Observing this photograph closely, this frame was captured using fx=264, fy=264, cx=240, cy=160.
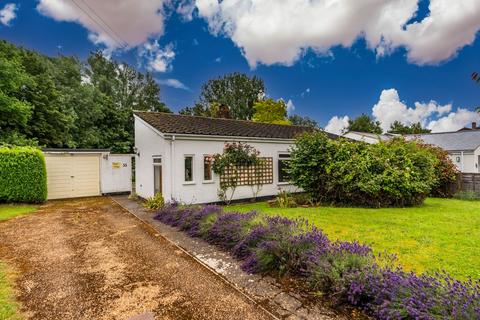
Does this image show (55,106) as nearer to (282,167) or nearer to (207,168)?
(207,168)

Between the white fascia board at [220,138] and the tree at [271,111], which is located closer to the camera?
the white fascia board at [220,138]

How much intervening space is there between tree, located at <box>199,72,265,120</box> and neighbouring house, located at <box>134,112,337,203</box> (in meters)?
28.3

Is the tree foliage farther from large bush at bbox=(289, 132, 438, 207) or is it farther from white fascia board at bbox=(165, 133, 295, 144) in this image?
large bush at bbox=(289, 132, 438, 207)

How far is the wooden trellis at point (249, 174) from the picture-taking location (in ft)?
41.3

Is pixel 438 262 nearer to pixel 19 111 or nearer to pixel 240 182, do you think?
pixel 240 182

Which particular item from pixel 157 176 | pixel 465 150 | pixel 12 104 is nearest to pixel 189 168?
pixel 157 176

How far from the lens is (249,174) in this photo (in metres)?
13.3

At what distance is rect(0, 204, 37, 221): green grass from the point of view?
10.3 m

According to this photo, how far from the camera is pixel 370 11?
422 inches

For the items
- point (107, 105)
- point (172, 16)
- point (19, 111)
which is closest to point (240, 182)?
point (172, 16)

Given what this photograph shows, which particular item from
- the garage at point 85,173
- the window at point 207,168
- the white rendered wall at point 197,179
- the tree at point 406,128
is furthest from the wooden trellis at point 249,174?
the tree at point 406,128

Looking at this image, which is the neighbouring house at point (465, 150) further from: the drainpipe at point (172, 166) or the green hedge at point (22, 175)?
the green hedge at point (22, 175)

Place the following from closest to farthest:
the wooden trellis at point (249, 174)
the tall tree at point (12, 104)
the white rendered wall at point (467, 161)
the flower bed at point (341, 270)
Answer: the flower bed at point (341, 270) < the wooden trellis at point (249, 174) < the tall tree at point (12, 104) < the white rendered wall at point (467, 161)

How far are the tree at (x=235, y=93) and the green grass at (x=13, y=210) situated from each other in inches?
1311
